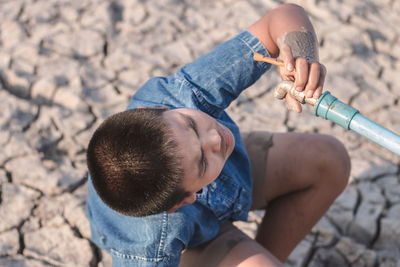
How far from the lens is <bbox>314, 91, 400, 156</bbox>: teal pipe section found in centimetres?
114

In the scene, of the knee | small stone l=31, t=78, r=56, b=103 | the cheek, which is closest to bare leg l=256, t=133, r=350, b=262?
the knee

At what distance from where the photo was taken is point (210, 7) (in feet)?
10.4

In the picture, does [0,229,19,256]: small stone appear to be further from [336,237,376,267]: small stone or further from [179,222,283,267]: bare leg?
[336,237,376,267]: small stone

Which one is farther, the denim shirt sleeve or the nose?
the denim shirt sleeve

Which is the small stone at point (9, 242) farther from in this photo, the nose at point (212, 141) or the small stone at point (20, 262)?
the nose at point (212, 141)

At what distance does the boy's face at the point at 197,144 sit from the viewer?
4.00ft

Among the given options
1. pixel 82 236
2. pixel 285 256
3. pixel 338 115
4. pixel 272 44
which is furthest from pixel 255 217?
pixel 338 115

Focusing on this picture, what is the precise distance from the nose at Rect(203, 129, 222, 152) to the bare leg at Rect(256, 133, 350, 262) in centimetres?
49

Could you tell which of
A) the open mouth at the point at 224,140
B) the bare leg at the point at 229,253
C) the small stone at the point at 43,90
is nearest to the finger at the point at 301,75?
the open mouth at the point at 224,140

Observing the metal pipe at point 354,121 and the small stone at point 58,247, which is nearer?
the metal pipe at point 354,121

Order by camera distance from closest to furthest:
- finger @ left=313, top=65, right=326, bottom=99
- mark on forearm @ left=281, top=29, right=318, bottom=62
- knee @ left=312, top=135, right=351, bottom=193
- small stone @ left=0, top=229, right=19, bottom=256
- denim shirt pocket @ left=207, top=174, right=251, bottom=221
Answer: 1. finger @ left=313, top=65, right=326, bottom=99
2. mark on forearm @ left=281, top=29, right=318, bottom=62
3. denim shirt pocket @ left=207, top=174, right=251, bottom=221
4. knee @ left=312, top=135, right=351, bottom=193
5. small stone @ left=0, top=229, right=19, bottom=256

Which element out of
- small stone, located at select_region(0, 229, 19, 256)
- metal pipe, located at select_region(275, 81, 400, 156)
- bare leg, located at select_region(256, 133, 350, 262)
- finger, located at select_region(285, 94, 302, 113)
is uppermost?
metal pipe, located at select_region(275, 81, 400, 156)

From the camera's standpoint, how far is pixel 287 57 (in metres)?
1.31

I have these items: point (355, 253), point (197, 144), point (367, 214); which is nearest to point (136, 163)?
point (197, 144)
